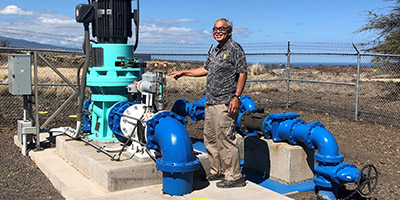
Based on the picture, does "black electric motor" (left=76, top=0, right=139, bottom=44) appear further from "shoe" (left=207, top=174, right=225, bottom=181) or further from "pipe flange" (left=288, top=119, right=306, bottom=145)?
"pipe flange" (left=288, top=119, right=306, bottom=145)

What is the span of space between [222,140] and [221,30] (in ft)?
4.09

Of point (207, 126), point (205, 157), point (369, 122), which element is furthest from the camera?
point (369, 122)

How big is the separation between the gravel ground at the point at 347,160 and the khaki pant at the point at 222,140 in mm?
1011

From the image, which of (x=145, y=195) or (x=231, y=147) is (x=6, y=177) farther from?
(x=231, y=147)

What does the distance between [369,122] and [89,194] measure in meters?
8.06

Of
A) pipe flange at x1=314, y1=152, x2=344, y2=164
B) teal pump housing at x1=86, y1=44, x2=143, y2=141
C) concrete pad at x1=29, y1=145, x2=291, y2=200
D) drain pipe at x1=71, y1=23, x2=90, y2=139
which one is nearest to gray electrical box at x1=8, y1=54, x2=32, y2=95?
drain pipe at x1=71, y1=23, x2=90, y2=139

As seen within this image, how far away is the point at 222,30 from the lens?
15.4ft

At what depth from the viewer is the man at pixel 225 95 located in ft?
15.4

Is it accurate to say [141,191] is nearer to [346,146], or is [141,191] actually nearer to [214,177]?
[214,177]

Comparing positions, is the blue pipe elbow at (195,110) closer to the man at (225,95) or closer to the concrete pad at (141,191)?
the concrete pad at (141,191)

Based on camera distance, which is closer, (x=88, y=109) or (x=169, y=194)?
(x=169, y=194)

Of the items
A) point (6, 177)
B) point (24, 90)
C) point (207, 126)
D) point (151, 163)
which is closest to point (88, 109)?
point (24, 90)

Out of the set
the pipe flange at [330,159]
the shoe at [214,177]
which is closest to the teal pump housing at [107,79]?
the shoe at [214,177]

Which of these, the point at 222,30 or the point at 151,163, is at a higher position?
the point at 222,30
